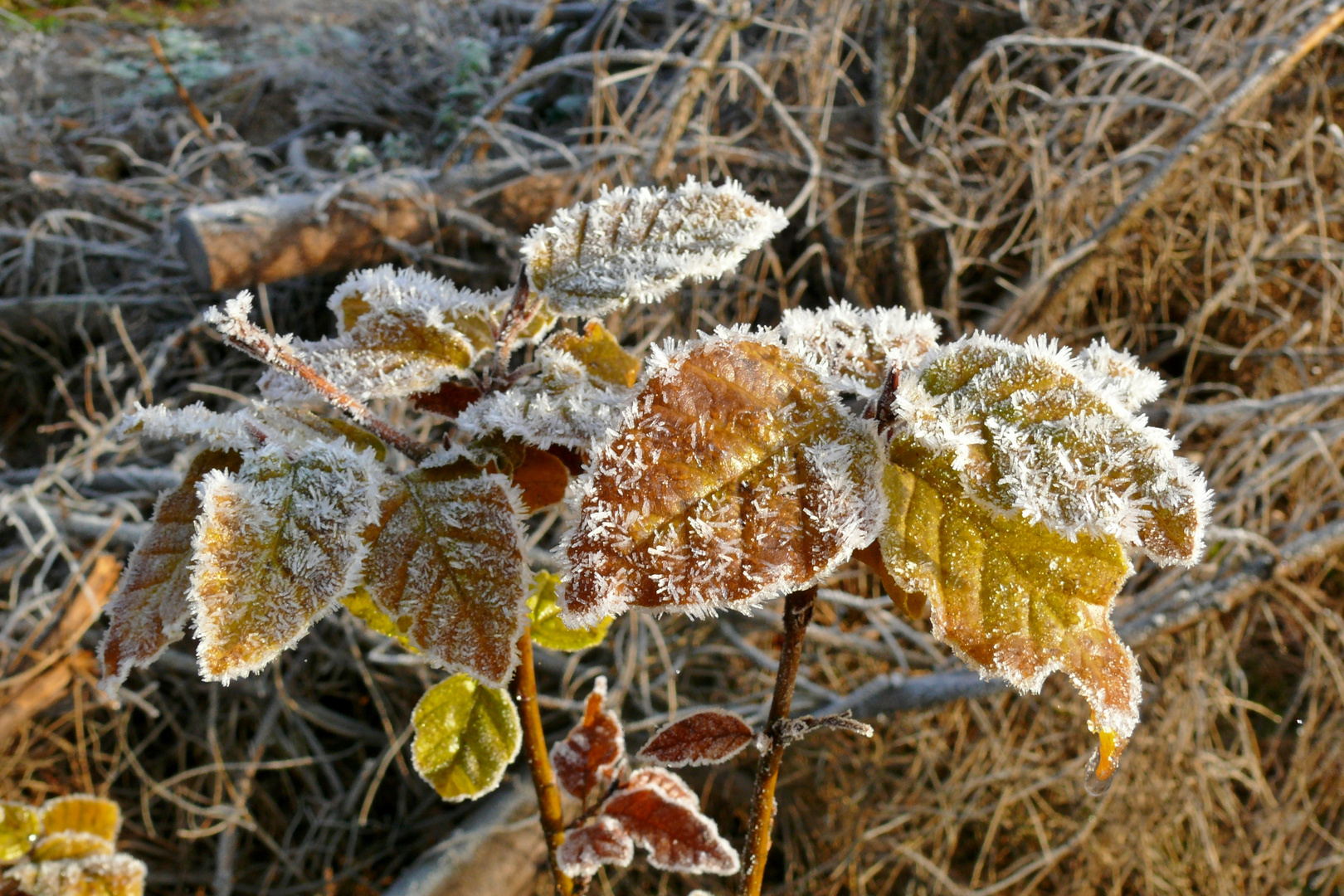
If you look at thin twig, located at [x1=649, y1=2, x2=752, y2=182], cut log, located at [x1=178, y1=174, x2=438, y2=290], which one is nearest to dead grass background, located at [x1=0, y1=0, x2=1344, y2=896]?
thin twig, located at [x1=649, y1=2, x2=752, y2=182]

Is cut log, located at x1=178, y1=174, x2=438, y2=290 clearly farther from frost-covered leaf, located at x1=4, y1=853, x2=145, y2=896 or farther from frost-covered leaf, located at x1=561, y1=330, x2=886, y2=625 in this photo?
frost-covered leaf, located at x1=561, y1=330, x2=886, y2=625

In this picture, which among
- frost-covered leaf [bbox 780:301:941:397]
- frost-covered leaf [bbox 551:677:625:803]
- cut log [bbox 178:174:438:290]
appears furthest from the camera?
cut log [bbox 178:174:438:290]

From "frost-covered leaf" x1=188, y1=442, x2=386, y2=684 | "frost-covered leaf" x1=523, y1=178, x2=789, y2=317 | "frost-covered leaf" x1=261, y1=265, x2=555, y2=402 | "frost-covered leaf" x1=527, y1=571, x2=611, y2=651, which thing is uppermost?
"frost-covered leaf" x1=523, y1=178, x2=789, y2=317

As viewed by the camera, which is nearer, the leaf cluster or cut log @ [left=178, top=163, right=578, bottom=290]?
the leaf cluster

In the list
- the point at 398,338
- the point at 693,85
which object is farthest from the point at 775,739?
the point at 693,85

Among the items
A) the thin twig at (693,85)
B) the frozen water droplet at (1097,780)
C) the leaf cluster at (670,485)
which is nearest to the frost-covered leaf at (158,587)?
the leaf cluster at (670,485)

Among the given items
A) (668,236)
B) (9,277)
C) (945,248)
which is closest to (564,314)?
(668,236)
